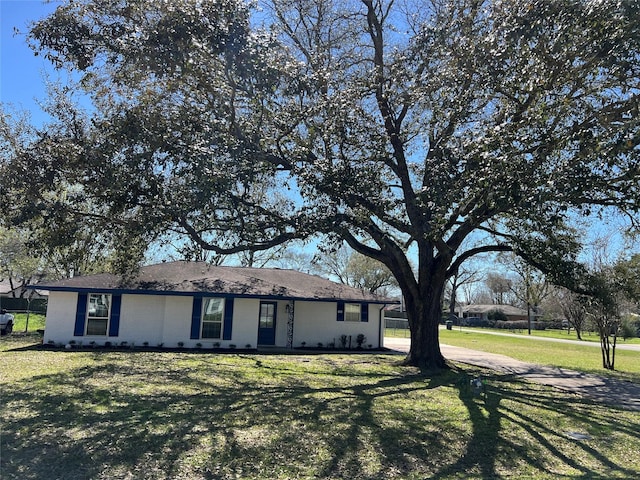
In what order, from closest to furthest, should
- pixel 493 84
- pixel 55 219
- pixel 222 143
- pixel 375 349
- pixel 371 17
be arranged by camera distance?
pixel 493 84
pixel 222 143
pixel 55 219
pixel 371 17
pixel 375 349

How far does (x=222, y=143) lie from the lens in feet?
32.4

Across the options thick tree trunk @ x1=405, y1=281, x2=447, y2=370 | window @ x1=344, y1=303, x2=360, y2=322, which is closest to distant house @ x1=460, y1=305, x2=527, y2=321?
window @ x1=344, y1=303, x2=360, y2=322

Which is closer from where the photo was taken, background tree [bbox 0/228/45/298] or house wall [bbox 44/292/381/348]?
house wall [bbox 44/292/381/348]

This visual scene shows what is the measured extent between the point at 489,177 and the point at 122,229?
9051mm

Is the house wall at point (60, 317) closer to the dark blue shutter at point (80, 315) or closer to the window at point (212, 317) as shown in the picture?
the dark blue shutter at point (80, 315)

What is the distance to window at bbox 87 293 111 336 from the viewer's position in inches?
688

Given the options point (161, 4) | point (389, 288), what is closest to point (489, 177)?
point (161, 4)

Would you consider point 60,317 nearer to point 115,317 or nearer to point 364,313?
point 115,317

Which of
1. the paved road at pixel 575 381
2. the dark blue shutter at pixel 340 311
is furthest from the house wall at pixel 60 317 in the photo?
the paved road at pixel 575 381

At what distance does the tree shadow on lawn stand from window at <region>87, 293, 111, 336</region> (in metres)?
5.71

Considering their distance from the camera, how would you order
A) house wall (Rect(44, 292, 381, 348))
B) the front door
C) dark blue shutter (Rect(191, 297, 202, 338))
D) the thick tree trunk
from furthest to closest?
the front door
dark blue shutter (Rect(191, 297, 202, 338))
house wall (Rect(44, 292, 381, 348))
the thick tree trunk

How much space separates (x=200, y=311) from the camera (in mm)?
18234

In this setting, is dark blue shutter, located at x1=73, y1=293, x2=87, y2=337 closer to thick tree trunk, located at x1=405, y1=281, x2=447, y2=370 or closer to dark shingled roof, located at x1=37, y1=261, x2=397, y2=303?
dark shingled roof, located at x1=37, y1=261, x2=397, y2=303

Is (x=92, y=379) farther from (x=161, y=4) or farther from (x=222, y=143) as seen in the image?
(x=161, y=4)
